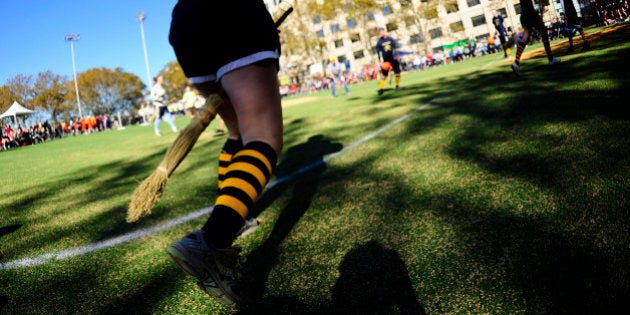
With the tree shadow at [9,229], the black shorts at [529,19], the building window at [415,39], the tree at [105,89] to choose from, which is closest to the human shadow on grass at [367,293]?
the tree shadow at [9,229]

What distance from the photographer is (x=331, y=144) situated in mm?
4586

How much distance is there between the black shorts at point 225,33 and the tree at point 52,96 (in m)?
57.1

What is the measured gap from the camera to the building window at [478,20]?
2064 inches

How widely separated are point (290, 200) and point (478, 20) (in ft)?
197

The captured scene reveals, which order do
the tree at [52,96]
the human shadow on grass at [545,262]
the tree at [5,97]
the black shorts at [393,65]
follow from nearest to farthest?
the human shadow on grass at [545,262], the black shorts at [393,65], the tree at [5,97], the tree at [52,96]

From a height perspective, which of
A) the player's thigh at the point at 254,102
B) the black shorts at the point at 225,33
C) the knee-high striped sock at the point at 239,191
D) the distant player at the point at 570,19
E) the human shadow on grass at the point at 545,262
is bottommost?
the human shadow on grass at the point at 545,262

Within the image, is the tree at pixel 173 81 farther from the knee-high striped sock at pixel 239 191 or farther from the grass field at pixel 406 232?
the knee-high striped sock at pixel 239 191

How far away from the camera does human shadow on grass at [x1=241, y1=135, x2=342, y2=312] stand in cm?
171

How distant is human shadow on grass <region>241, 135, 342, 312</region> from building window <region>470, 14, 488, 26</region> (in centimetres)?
5705

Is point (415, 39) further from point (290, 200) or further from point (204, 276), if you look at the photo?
point (204, 276)

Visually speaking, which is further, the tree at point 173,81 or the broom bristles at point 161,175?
the tree at point 173,81

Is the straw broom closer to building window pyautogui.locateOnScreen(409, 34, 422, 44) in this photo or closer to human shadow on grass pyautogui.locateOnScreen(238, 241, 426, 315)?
human shadow on grass pyautogui.locateOnScreen(238, 241, 426, 315)

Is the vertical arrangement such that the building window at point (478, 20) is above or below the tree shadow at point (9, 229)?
above

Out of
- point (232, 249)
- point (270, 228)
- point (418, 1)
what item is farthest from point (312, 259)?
point (418, 1)
